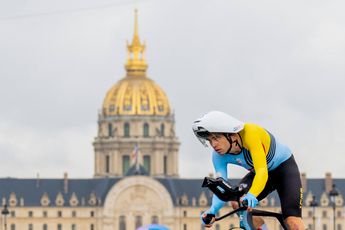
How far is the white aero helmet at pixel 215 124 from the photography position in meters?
9.95

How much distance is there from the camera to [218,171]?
1016cm

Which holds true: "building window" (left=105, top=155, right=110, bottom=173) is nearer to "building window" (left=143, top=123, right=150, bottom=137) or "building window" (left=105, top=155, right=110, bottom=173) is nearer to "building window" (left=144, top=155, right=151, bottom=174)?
"building window" (left=144, top=155, right=151, bottom=174)

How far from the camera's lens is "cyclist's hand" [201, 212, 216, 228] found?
991 centimetres

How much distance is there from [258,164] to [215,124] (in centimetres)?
37

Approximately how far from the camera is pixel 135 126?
197000 millimetres

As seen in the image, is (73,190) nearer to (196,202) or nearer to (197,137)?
(196,202)

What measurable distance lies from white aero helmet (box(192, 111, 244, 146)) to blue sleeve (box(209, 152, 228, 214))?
0.28 metres

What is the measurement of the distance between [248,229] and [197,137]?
0.67 metres

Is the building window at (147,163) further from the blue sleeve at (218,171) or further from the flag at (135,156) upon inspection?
the blue sleeve at (218,171)

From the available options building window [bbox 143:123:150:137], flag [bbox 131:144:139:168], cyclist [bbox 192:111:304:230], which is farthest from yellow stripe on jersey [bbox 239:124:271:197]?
building window [bbox 143:123:150:137]

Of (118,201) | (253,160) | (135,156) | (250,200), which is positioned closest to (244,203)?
(250,200)

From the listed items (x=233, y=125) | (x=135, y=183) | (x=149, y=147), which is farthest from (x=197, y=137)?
(x=149, y=147)

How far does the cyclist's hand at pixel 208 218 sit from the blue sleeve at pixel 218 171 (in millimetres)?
29

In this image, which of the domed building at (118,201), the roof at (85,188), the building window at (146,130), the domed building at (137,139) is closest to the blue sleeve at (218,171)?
the domed building at (118,201)
